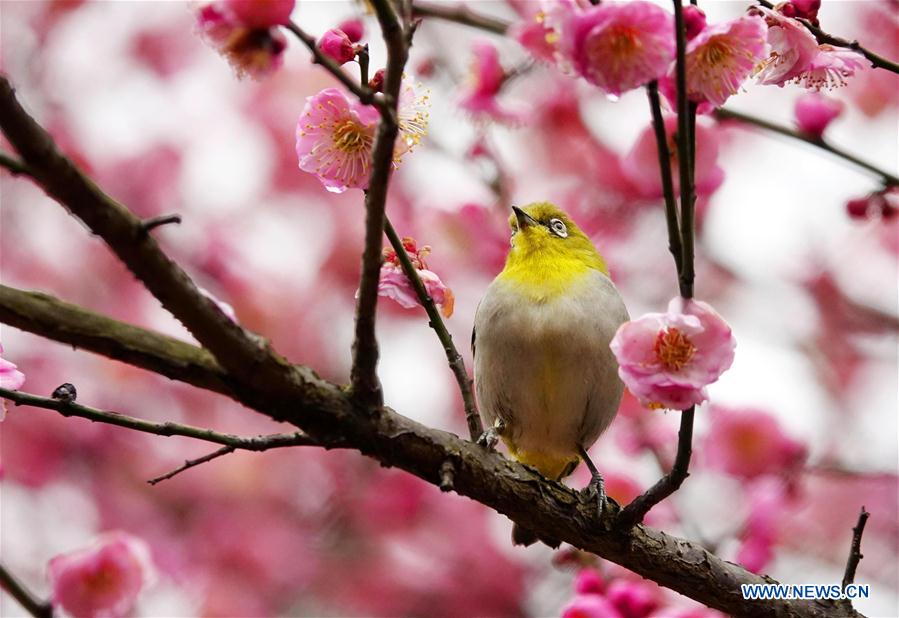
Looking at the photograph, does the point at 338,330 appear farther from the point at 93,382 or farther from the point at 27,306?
the point at 27,306

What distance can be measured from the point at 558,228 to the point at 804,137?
4.74ft

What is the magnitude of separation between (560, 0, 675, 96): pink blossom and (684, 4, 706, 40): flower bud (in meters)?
0.09

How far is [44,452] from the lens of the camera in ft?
20.4

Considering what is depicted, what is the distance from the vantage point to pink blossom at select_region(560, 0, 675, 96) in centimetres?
186

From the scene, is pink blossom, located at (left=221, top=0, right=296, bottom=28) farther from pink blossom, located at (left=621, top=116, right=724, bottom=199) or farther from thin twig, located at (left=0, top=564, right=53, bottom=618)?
pink blossom, located at (left=621, top=116, right=724, bottom=199)

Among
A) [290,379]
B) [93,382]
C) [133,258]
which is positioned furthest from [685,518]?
[93,382]

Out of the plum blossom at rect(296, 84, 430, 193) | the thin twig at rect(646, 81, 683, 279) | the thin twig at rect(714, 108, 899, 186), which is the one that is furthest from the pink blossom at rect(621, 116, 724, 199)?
the thin twig at rect(646, 81, 683, 279)

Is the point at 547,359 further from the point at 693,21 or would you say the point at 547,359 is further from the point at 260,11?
the point at 260,11

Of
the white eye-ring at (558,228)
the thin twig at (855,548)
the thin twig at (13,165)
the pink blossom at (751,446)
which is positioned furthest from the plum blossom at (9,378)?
the pink blossom at (751,446)

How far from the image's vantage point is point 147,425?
212 centimetres

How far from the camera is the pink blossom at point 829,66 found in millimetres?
2367

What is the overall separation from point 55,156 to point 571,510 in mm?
1746

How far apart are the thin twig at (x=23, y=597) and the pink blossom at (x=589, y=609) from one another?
1538 mm

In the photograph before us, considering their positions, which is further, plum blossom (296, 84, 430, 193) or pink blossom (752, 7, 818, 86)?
plum blossom (296, 84, 430, 193)
